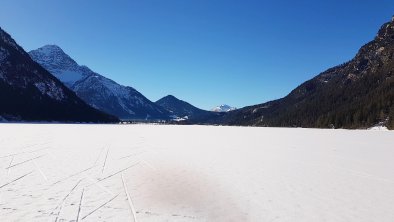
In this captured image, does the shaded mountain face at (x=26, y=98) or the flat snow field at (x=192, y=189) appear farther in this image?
the shaded mountain face at (x=26, y=98)

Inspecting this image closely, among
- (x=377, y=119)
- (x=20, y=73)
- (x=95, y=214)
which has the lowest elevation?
(x=95, y=214)

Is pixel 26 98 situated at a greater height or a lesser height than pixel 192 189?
greater

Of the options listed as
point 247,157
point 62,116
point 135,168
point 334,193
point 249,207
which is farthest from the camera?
point 62,116

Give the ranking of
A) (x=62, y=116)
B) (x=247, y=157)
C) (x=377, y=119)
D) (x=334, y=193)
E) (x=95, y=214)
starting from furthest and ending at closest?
(x=62, y=116) < (x=377, y=119) < (x=247, y=157) < (x=334, y=193) < (x=95, y=214)

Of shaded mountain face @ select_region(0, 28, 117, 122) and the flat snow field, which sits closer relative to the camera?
the flat snow field

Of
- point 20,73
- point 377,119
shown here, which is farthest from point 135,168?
point 20,73

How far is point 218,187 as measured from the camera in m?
12.5

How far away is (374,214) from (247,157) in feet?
38.0

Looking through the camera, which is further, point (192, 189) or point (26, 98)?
point (26, 98)

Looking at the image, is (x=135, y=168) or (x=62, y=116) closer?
(x=135, y=168)

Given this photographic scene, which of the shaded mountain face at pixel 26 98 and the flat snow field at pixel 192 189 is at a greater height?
the shaded mountain face at pixel 26 98

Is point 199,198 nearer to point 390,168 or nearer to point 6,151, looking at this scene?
point 390,168

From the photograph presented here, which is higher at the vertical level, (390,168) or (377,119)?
(377,119)

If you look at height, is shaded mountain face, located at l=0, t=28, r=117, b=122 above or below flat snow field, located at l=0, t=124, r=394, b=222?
above
